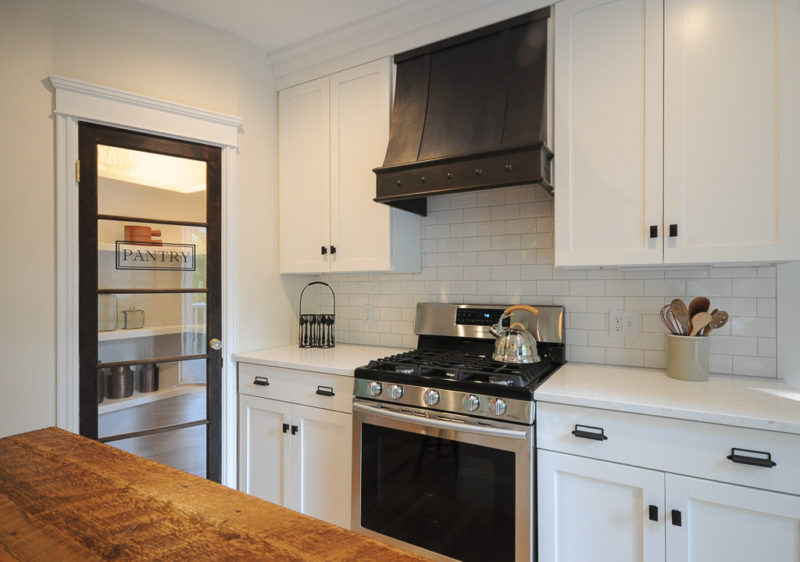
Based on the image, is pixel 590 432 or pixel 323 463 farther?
pixel 323 463

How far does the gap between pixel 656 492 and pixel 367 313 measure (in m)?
1.91

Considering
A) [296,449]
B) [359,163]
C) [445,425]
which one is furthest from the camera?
[359,163]

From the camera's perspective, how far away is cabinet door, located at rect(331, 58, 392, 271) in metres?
2.57

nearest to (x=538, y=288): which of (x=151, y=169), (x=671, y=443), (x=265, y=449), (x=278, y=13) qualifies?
(x=671, y=443)

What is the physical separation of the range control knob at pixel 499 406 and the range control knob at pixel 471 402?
62 mm

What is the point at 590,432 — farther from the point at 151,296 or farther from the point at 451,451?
the point at 151,296

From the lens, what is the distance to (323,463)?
2312 mm

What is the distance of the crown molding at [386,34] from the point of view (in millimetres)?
2221

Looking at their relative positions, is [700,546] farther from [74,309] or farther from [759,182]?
[74,309]

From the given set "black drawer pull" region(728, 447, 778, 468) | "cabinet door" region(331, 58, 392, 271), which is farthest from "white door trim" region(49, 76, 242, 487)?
"black drawer pull" region(728, 447, 778, 468)

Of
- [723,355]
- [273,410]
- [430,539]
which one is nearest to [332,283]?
[273,410]

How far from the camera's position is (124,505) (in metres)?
0.84

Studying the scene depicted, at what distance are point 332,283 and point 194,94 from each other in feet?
4.61

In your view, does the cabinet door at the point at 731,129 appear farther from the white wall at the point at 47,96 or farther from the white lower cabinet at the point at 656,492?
the white wall at the point at 47,96
